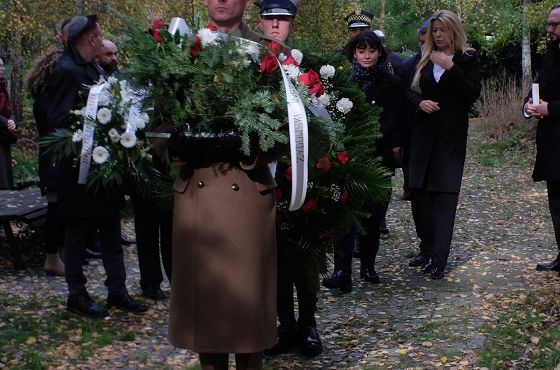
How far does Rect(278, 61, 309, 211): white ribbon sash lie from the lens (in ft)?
12.6

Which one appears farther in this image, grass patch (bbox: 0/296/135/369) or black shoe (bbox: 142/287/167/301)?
black shoe (bbox: 142/287/167/301)

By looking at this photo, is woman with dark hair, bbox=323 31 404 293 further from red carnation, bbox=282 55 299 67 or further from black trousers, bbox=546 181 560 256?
red carnation, bbox=282 55 299 67

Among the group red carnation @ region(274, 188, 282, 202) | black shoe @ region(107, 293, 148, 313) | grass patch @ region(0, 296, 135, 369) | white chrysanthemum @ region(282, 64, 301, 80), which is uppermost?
white chrysanthemum @ region(282, 64, 301, 80)

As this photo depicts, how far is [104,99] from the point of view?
18.1 ft

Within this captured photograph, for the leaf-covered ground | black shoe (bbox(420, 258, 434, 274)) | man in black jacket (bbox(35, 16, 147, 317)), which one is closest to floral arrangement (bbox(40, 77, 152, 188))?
man in black jacket (bbox(35, 16, 147, 317))

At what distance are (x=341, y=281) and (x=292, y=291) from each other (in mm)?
1791

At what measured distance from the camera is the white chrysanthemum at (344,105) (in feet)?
16.7

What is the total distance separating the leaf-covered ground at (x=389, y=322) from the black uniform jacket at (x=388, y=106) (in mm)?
1281

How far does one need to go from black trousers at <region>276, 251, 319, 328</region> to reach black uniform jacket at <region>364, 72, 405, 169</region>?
2364mm

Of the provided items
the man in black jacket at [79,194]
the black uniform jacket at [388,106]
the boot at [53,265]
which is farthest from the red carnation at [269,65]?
the boot at [53,265]

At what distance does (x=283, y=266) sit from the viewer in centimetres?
525

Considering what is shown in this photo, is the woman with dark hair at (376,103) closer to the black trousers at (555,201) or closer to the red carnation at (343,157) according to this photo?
the black trousers at (555,201)

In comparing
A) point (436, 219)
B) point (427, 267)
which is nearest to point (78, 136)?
point (436, 219)

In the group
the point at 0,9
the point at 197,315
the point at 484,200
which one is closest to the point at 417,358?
the point at 197,315
